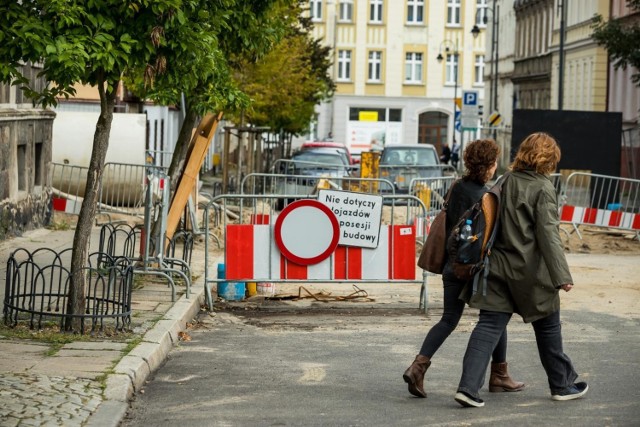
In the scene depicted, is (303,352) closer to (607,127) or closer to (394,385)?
(394,385)

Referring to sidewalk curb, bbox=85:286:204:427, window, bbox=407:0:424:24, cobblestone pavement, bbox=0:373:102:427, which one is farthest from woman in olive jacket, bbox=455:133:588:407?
window, bbox=407:0:424:24

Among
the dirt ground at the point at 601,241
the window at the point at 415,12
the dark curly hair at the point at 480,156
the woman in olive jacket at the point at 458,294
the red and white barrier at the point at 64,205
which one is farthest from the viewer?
the window at the point at 415,12

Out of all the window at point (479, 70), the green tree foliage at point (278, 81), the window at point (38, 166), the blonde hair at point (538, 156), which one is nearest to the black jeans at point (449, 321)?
the blonde hair at point (538, 156)

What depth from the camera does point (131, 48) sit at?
9938 millimetres

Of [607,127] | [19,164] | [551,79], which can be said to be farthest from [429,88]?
[19,164]

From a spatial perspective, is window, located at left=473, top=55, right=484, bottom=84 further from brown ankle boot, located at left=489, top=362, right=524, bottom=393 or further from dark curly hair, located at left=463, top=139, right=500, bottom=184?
brown ankle boot, located at left=489, top=362, right=524, bottom=393

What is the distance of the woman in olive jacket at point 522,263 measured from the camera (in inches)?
318

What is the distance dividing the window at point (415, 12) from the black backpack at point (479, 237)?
8072 cm

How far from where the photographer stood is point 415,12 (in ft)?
289

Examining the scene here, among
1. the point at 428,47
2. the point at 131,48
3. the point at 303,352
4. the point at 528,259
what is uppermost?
the point at 428,47

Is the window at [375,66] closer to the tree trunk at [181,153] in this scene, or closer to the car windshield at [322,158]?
the car windshield at [322,158]

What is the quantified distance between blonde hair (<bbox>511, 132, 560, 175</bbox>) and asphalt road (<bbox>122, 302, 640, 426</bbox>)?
4.73 feet

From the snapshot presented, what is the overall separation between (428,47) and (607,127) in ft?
194

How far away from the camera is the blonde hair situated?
820cm
